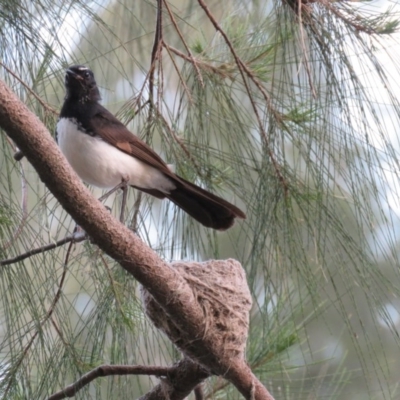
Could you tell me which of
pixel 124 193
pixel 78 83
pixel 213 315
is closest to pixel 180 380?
pixel 213 315

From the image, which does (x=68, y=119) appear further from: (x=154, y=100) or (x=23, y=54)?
(x=23, y=54)

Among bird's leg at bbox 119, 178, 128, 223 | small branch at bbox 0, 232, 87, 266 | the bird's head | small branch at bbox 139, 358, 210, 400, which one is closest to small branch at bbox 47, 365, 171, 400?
small branch at bbox 139, 358, 210, 400

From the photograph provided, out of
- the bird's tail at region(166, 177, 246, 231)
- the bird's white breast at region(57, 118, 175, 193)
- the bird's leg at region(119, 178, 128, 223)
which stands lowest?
the bird's tail at region(166, 177, 246, 231)

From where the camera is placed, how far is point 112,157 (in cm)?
190

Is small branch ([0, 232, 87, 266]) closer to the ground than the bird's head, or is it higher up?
closer to the ground

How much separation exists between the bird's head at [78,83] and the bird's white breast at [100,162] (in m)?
0.09

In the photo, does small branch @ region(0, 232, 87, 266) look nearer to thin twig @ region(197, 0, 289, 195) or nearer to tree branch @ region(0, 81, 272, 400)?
tree branch @ region(0, 81, 272, 400)

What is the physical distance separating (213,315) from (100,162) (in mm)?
581

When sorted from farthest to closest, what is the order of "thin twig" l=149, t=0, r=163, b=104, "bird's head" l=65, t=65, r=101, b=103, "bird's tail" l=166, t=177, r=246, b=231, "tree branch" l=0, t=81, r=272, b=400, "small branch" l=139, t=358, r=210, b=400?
1. "bird's head" l=65, t=65, r=101, b=103
2. "bird's tail" l=166, t=177, r=246, b=231
3. "thin twig" l=149, t=0, r=163, b=104
4. "small branch" l=139, t=358, r=210, b=400
5. "tree branch" l=0, t=81, r=272, b=400

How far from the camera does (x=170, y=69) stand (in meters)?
2.05

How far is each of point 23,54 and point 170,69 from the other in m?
0.59

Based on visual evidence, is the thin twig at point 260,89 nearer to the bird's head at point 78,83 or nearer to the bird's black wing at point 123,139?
the bird's black wing at point 123,139

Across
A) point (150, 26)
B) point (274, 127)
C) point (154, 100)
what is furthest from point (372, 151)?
point (150, 26)

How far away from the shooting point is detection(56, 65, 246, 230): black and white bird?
1.79 m
